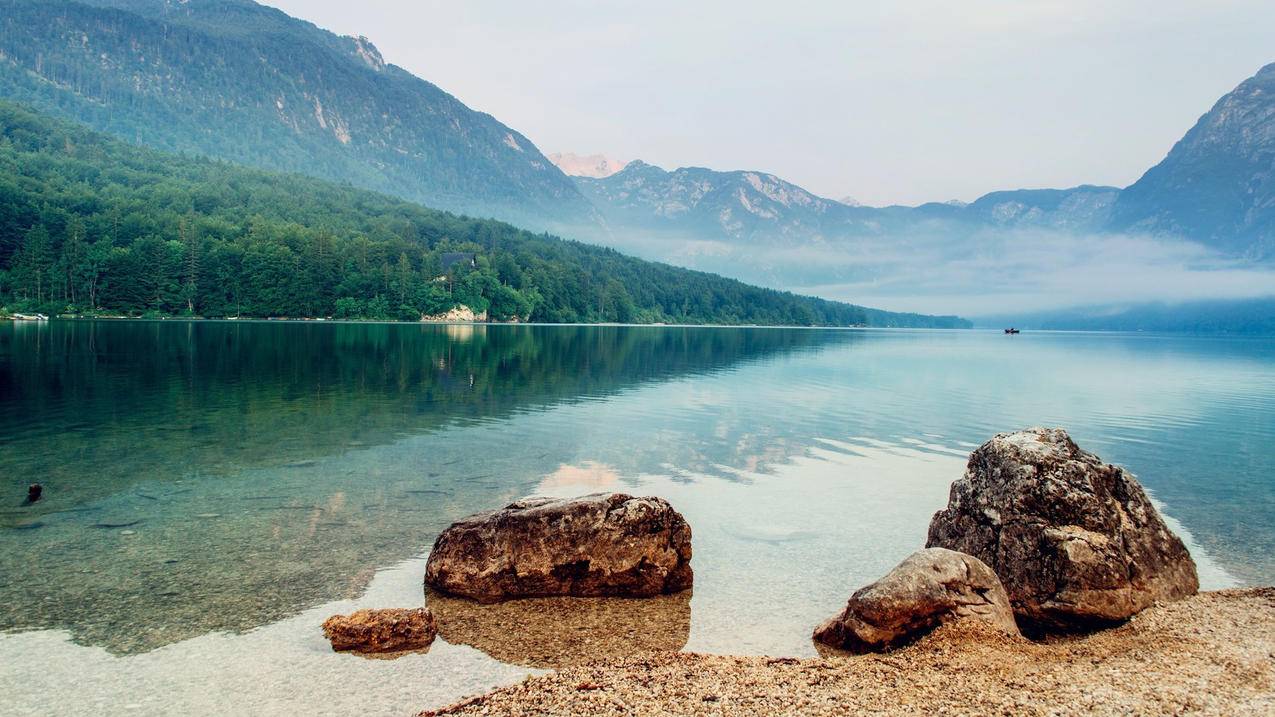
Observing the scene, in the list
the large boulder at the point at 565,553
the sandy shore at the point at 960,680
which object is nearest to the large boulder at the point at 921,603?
the sandy shore at the point at 960,680

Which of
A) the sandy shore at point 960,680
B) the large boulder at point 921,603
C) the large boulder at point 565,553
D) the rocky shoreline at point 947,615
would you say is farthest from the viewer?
the large boulder at point 565,553

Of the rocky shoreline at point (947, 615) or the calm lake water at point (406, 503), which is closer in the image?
the rocky shoreline at point (947, 615)

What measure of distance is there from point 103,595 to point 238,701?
176 inches

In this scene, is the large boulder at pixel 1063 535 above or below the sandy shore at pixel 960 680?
above

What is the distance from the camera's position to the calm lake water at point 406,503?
358 inches

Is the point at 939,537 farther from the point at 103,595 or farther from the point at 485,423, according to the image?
the point at 485,423

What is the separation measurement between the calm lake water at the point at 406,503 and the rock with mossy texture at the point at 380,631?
0.27m

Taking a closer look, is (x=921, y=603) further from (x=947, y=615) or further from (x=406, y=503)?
(x=406, y=503)

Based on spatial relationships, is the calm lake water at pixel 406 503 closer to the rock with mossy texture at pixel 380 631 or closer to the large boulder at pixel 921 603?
the rock with mossy texture at pixel 380 631

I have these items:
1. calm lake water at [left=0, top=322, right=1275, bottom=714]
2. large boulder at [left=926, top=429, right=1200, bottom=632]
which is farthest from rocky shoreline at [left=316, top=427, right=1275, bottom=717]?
Result: calm lake water at [left=0, top=322, right=1275, bottom=714]

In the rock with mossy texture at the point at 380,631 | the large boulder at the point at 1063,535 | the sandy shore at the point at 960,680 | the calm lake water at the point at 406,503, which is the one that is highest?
the large boulder at the point at 1063,535

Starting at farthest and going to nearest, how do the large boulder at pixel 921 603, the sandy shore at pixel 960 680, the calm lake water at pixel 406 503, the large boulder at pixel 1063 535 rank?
the large boulder at pixel 1063 535 < the large boulder at pixel 921 603 < the calm lake water at pixel 406 503 < the sandy shore at pixel 960 680

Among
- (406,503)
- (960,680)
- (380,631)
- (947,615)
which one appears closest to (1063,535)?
(947,615)

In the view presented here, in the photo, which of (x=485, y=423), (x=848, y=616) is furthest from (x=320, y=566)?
(x=485, y=423)
